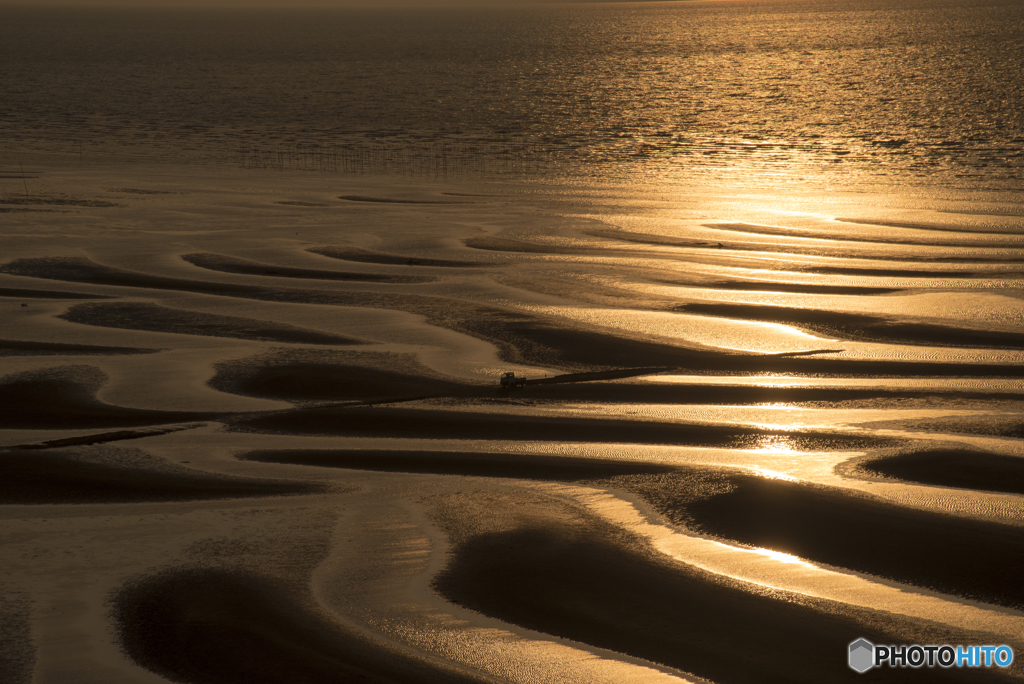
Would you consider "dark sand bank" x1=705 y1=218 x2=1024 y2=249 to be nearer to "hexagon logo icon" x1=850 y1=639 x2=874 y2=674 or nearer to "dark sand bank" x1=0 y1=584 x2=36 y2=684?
"hexagon logo icon" x1=850 y1=639 x2=874 y2=674

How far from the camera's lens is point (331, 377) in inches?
251

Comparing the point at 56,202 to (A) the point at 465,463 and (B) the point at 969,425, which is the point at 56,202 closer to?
(A) the point at 465,463

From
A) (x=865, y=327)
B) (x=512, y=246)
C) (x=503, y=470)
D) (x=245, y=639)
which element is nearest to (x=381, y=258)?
(x=512, y=246)

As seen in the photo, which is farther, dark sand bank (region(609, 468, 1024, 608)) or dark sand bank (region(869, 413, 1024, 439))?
dark sand bank (region(869, 413, 1024, 439))

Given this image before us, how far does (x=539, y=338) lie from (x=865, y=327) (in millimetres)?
2478

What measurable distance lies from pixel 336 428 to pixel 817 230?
8.55 metres

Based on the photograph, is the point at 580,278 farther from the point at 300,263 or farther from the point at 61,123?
the point at 61,123

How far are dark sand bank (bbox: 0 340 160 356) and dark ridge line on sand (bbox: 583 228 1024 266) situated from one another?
6.08 metres

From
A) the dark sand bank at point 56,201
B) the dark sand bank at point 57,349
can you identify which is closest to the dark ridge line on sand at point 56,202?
the dark sand bank at point 56,201

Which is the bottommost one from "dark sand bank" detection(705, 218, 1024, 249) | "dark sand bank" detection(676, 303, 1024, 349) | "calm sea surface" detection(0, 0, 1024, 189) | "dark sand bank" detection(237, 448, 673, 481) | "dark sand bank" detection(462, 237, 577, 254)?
"dark sand bank" detection(237, 448, 673, 481)

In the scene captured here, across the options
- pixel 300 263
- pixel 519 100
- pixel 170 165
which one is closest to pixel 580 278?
pixel 300 263

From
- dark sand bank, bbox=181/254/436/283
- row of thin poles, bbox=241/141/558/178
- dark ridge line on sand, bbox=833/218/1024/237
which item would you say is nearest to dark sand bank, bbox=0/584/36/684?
dark sand bank, bbox=181/254/436/283

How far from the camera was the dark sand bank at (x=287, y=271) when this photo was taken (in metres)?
9.56

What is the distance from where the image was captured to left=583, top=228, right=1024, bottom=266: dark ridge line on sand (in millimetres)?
10391
